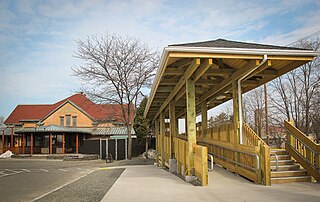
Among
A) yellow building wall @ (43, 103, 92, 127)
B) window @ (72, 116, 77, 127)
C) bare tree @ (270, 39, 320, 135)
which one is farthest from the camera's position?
window @ (72, 116, 77, 127)

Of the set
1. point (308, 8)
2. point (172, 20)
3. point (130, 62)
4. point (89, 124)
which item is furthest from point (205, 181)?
point (89, 124)

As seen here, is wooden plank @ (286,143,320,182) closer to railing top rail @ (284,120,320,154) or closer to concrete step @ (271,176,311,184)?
concrete step @ (271,176,311,184)

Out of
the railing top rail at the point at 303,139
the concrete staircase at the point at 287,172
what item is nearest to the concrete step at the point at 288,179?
the concrete staircase at the point at 287,172

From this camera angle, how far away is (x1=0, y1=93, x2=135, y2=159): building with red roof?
112 feet

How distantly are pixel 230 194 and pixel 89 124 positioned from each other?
116ft

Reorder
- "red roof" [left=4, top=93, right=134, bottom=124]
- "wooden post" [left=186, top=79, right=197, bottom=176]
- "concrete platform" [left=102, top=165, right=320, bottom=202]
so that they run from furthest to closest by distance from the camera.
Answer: "red roof" [left=4, top=93, right=134, bottom=124], "wooden post" [left=186, top=79, right=197, bottom=176], "concrete platform" [left=102, top=165, right=320, bottom=202]

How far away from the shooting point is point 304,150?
9.03m

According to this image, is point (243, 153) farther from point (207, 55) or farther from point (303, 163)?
point (207, 55)

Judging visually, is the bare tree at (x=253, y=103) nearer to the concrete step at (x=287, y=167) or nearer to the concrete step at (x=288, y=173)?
the concrete step at (x=287, y=167)

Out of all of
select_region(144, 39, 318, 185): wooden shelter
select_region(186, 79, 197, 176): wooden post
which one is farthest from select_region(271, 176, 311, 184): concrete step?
select_region(186, 79, 197, 176): wooden post

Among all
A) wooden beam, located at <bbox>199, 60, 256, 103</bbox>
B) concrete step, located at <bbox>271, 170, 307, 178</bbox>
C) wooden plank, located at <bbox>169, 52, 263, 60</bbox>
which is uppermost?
wooden plank, located at <bbox>169, 52, 263, 60</bbox>

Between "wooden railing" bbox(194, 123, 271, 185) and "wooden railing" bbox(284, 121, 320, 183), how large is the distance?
65.8 inches

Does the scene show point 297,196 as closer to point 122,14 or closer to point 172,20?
point 172,20

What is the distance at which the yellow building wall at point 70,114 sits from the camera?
131 ft
